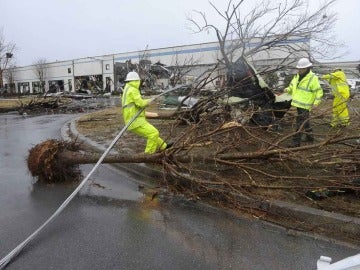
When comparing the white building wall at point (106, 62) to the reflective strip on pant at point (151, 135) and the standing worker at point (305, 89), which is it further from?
the reflective strip on pant at point (151, 135)

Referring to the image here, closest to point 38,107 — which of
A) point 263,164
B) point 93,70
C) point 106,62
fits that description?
point 263,164

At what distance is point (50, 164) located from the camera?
571cm

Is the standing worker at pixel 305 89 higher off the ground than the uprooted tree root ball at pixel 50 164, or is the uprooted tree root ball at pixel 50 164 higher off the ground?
the standing worker at pixel 305 89

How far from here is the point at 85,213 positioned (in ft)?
15.2

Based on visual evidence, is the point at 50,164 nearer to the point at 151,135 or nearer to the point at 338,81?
the point at 151,135

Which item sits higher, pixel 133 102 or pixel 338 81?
pixel 338 81

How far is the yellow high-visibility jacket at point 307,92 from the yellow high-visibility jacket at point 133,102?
8.84 ft

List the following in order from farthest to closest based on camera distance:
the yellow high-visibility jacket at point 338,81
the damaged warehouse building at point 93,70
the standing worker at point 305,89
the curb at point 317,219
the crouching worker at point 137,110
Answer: the damaged warehouse building at point 93,70
the yellow high-visibility jacket at point 338,81
the standing worker at point 305,89
the crouching worker at point 137,110
the curb at point 317,219

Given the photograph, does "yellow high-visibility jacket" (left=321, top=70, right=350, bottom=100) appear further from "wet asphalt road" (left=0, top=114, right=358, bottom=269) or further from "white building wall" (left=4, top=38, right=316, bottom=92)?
"white building wall" (left=4, top=38, right=316, bottom=92)

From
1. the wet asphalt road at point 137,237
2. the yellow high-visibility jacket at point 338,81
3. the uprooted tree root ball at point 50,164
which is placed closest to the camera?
the wet asphalt road at point 137,237

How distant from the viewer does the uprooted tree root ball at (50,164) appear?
5.63 m

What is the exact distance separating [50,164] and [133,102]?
172cm

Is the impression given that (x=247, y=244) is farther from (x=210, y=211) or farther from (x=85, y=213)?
(x=85, y=213)

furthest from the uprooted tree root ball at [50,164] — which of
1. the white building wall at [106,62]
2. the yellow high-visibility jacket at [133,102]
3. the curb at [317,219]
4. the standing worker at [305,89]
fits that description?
the white building wall at [106,62]
